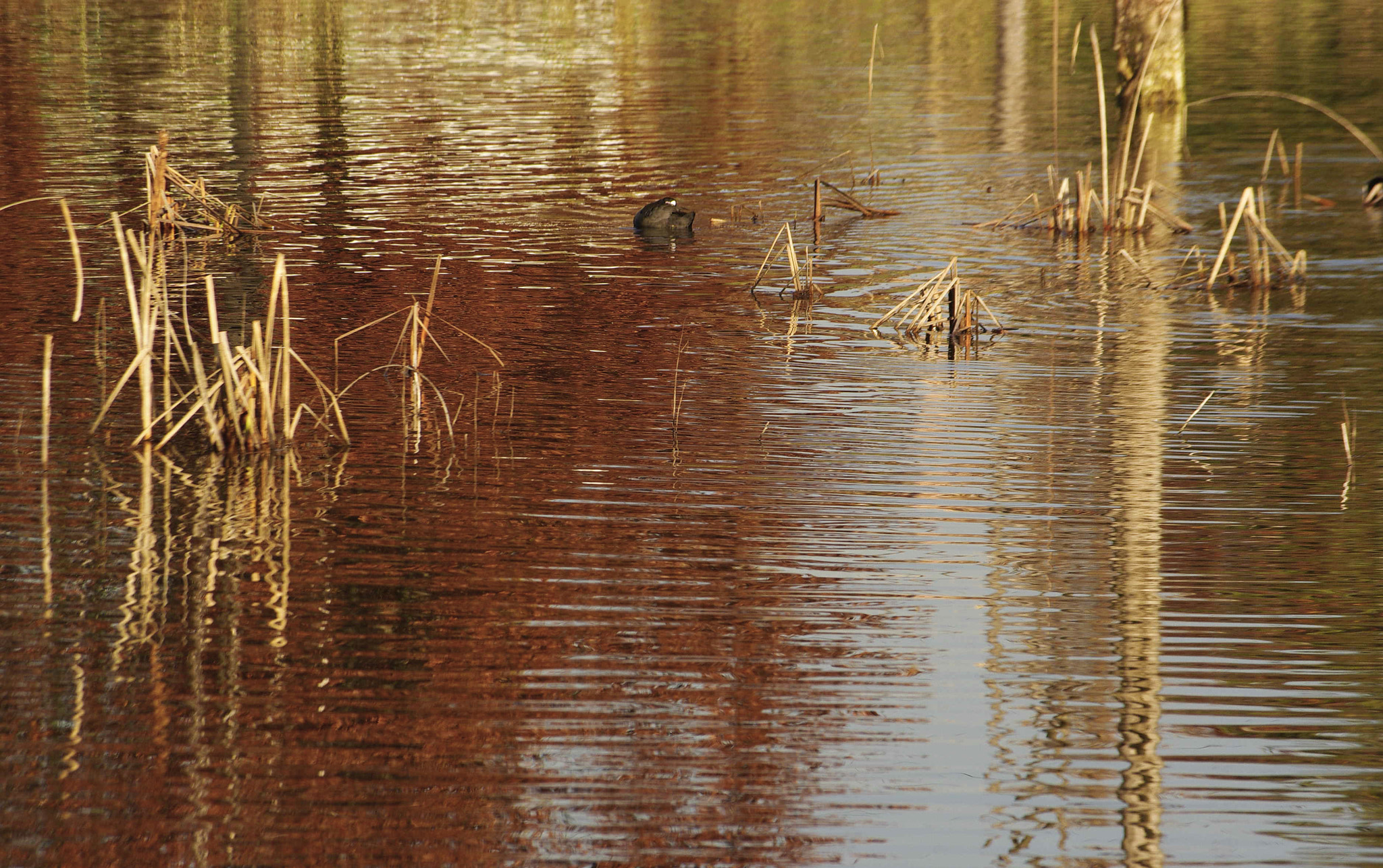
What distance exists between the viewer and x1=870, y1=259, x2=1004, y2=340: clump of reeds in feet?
36.3

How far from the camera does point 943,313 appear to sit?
446 inches

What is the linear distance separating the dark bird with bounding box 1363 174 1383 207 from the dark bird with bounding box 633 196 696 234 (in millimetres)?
6972

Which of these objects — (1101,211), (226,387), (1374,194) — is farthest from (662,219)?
(226,387)

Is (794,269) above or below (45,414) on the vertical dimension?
above

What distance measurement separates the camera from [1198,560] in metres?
6.68

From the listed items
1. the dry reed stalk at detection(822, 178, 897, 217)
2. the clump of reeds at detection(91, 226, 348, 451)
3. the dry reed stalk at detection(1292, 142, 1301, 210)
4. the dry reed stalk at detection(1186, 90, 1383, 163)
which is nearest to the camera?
the clump of reeds at detection(91, 226, 348, 451)

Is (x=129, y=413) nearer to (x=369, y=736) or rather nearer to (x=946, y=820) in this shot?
(x=369, y=736)

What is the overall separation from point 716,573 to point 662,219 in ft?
31.1

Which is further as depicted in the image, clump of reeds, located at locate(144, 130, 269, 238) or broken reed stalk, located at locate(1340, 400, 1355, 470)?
clump of reeds, located at locate(144, 130, 269, 238)

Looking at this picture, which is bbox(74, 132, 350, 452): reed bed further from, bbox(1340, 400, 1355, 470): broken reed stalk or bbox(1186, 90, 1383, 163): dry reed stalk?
bbox(1186, 90, 1383, 163): dry reed stalk

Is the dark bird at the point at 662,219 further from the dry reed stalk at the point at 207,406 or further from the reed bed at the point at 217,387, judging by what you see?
the dry reed stalk at the point at 207,406

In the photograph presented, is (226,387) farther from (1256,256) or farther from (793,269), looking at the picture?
(1256,256)

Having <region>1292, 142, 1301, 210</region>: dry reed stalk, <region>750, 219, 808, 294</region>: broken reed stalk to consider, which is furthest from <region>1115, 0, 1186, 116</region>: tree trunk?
<region>750, 219, 808, 294</region>: broken reed stalk

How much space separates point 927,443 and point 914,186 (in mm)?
10293
